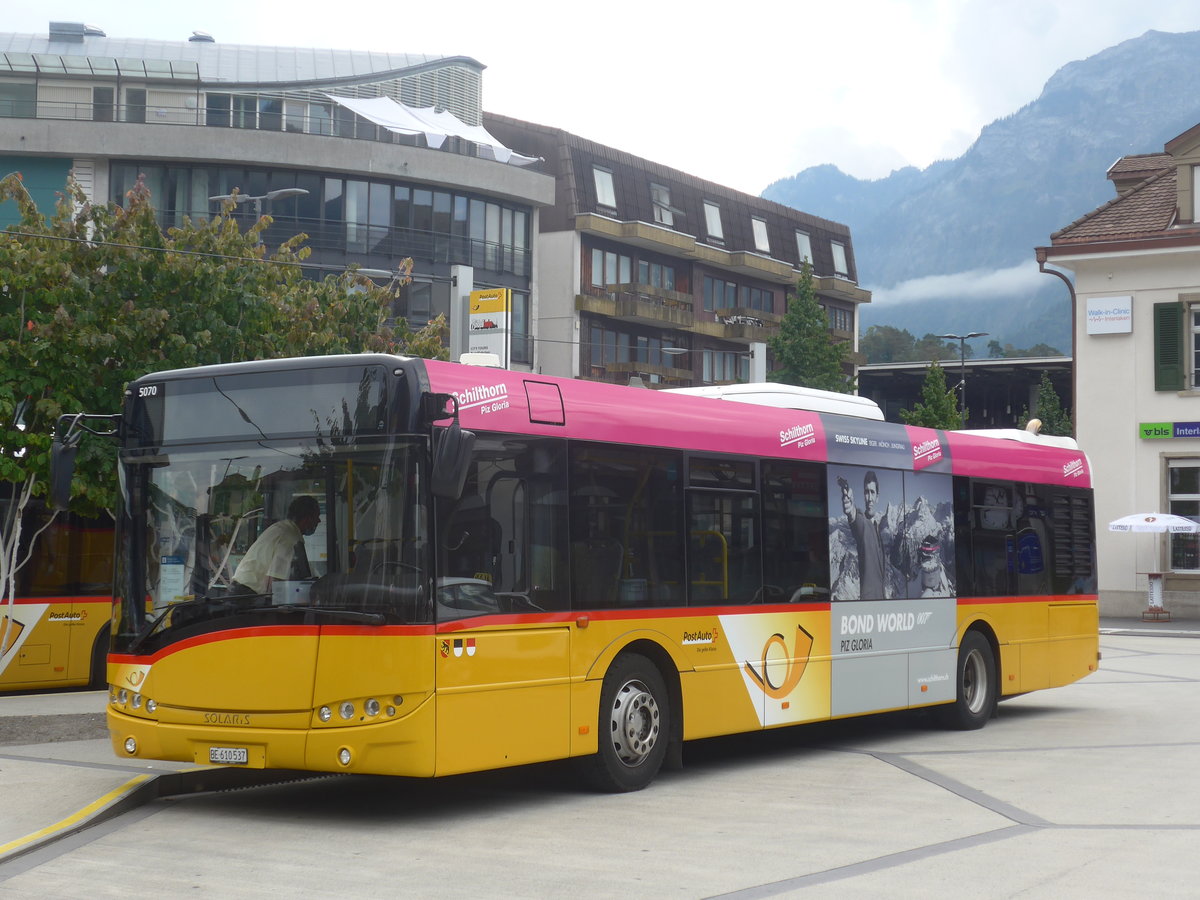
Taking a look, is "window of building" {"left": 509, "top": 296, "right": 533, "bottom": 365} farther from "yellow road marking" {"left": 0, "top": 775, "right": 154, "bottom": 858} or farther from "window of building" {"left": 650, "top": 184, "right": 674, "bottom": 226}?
"yellow road marking" {"left": 0, "top": 775, "right": 154, "bottom": 858}

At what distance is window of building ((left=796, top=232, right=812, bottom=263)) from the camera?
75188mm

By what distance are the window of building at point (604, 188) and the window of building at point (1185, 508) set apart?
2756cm

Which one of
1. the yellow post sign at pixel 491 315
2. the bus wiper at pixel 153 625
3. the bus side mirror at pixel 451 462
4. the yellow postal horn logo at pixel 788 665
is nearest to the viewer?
the bus side mirror at pixel 451 462

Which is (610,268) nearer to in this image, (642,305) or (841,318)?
(642,305)

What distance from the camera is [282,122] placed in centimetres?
4906

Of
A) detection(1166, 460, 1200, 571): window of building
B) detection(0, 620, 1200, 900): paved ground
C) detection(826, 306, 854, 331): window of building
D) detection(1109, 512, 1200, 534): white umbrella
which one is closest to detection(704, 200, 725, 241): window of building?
detection(826, 306, 854, 331): window of building

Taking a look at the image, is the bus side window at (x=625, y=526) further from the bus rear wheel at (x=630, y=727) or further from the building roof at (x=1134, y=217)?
the building roof at (x=1134, y=217)

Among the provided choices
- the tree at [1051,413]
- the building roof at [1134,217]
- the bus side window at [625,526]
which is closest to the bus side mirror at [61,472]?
the bus side window at [625,526]

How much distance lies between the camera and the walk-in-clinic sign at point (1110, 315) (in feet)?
126

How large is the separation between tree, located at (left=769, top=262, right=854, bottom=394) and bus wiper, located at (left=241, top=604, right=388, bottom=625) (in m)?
38.3

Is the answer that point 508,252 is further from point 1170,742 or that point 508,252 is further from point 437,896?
point 437,896

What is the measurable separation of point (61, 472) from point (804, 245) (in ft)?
222

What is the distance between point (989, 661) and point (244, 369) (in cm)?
893

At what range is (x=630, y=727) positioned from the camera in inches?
432
